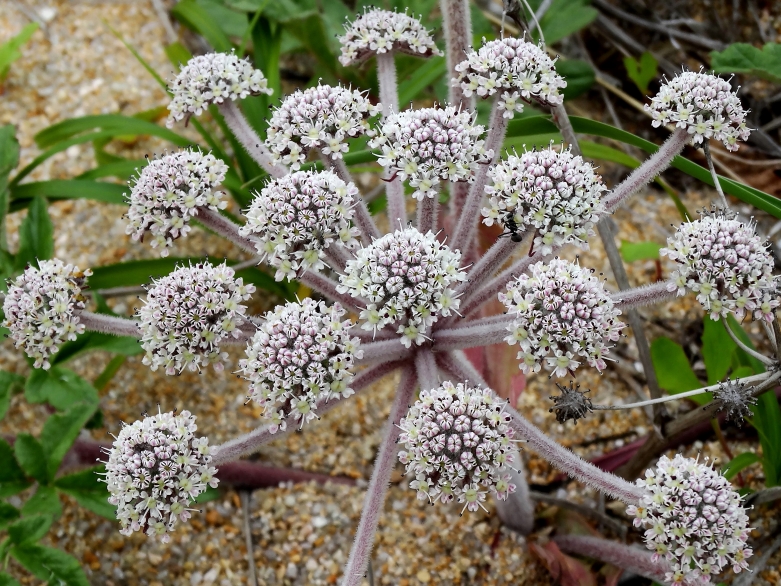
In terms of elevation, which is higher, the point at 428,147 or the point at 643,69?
the point at 643,69

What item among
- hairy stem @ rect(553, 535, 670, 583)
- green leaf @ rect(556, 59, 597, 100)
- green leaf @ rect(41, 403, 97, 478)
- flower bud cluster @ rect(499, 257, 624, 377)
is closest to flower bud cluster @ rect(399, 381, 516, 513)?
flower bud cluster @ rect(499, 257, 624, 377)

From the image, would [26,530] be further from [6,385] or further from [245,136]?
[245,136]

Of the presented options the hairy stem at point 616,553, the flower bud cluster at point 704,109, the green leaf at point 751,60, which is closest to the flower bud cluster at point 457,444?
the hairy stem at point 616,553

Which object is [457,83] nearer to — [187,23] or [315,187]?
[315,187]

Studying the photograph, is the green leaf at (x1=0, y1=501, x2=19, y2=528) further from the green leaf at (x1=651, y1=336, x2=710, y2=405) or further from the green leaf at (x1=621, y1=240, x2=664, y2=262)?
the green leaf at (x1=621, y1=240, x2=664, y2=262)

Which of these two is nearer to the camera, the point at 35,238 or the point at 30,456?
the point at 30,456

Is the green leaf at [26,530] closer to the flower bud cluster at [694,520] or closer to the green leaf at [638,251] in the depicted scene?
the flower bud cluster at [694,520]

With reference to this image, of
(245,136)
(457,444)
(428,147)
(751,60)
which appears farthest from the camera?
(751,60)

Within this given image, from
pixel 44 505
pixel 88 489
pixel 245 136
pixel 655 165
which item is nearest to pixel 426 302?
pixel 655 165
